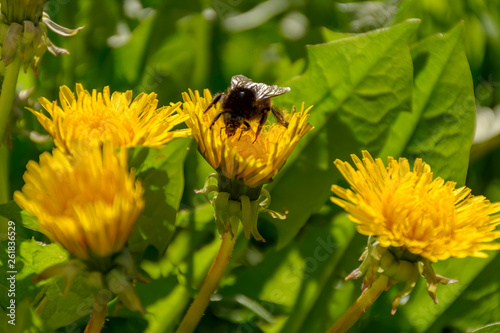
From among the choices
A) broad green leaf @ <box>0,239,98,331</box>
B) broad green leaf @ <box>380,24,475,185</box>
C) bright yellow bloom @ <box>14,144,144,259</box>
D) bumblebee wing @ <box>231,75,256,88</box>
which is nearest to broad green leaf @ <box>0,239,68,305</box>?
broad green leaf @ <box>0,239,98,331</box>

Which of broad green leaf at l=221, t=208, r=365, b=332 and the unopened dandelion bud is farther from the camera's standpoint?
broad green leaf at l=221, t=208, r=365, b=332

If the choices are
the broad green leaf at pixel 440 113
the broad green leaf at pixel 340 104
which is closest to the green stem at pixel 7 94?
the broad green leaf at pixel 340 104

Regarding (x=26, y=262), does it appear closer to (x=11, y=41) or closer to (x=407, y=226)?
(x=11, y=41)

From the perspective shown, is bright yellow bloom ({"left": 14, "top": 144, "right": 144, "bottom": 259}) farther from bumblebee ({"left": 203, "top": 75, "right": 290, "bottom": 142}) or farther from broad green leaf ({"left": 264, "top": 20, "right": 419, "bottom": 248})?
broad green leaf ({"left": 264, "top": 20, "right": 419, "bottom": 248})

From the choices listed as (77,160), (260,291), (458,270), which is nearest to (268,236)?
(260,291)

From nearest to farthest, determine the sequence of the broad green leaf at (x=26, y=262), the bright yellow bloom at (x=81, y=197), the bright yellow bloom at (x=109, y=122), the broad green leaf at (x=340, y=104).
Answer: the bright yellow bloom at (x=81, y=197), the bright yellow bloom at (x=109, y=122), the broad green leaf at (x=26, y=262), the broad green leaf at (x=340, y=104)

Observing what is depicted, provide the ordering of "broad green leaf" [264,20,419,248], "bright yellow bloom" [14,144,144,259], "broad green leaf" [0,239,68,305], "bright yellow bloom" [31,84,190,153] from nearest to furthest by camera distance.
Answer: "bright yellow bloom" [14,144,144,259] < "bright yellow bloom" [31,84,190,153] < "broad green leaf" [0,239,68,305] < "broad green leaf" [264,20,419,248]

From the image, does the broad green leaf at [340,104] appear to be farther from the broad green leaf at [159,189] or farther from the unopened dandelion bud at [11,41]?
the unopened dandelion bud at [11,41]
